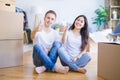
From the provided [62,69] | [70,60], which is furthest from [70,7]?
[62,69]

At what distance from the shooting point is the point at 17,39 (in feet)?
6.33

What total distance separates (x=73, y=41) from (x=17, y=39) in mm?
554

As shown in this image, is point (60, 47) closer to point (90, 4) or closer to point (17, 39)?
point (17, 39)

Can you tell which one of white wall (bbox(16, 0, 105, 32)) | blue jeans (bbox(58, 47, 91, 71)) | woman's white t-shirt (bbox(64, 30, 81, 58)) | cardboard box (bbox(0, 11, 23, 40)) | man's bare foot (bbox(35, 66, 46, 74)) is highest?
white wall (bbox(16, 0, 105, 32))

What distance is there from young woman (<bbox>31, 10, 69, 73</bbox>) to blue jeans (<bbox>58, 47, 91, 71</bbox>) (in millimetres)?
53

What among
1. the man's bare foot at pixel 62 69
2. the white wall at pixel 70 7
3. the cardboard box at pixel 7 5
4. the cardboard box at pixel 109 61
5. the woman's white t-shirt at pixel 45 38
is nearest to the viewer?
the cardboard box at pixel 109 61

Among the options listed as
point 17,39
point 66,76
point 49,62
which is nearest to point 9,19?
point 17,39

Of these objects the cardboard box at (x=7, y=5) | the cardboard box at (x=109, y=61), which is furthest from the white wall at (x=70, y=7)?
the cardboard box at (x=109, y=61)

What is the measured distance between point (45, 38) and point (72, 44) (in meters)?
0.26

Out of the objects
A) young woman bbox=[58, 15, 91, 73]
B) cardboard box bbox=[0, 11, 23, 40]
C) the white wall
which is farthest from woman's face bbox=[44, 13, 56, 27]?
the white wall

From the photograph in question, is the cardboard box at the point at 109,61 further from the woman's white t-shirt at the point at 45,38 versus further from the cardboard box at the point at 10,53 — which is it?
the cardboard box at the point at 10,53

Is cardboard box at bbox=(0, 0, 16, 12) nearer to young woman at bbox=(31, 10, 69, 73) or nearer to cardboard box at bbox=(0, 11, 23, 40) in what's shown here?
cardboard box at bbox=(0, 11, 23, 40)

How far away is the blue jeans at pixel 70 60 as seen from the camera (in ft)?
5.66

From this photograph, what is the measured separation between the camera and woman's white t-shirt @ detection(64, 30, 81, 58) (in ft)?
5.98
